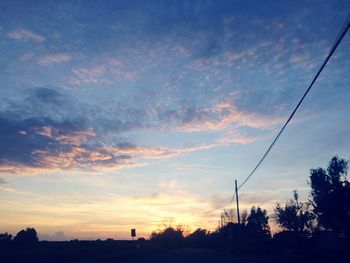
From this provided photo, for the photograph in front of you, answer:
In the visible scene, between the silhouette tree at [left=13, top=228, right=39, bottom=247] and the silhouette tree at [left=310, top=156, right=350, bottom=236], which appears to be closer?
the silhouette tree at [left=310, top=156, right=350, bottom=236]

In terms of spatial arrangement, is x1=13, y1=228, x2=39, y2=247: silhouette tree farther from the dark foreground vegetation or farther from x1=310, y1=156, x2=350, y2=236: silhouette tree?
x1=310, y1=156, x2=350, y2=236: silhouette tree

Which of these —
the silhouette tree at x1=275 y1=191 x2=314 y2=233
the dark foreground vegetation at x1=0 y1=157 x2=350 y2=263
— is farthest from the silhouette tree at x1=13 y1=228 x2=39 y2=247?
the silhouette tree at x1=275 y1=191 x2=314 y2=233

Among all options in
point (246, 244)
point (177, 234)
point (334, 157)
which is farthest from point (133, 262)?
point (334, 157)

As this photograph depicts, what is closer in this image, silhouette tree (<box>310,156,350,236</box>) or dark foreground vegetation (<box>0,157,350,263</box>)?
dark foreground vegetation (<box>0,157,350,263</box>)

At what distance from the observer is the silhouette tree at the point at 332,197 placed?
2463 inches

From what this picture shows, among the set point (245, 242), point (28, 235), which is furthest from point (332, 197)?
Answer: point (28, 235)

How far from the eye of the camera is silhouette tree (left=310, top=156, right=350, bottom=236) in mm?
62562

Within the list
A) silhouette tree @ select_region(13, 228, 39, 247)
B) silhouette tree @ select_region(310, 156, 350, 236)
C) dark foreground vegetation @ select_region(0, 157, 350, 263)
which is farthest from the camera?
silhouette tree @ select_region(13, 228, 39, 247)

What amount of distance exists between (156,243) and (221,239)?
12477 millimetres

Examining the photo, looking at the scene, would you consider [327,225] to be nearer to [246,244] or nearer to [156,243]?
[246,244]

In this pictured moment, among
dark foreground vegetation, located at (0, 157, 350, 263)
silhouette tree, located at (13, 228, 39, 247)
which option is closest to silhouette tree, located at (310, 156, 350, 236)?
dark foreground vegetation, located at (0, 157, 350, 263)

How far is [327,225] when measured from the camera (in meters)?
66.1

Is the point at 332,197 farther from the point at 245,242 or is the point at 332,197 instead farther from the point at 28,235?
the point at 28,235

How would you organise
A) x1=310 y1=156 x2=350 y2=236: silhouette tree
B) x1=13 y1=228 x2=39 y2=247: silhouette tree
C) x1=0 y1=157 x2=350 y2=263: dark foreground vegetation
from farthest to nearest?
1. x1=13 y1=228 x2=39 y2=247: silhouette tree
2. x1=310 y1=156 x2=350 y2=236: silhouette tree
3. x1=0 y1=157 x2=350 y2=263: dark foreground vegetation
